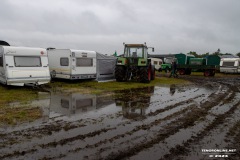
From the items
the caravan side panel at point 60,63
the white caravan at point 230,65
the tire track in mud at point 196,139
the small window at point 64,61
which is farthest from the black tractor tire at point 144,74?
the white caravan at point 230,65

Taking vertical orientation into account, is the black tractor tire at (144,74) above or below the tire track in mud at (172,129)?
above

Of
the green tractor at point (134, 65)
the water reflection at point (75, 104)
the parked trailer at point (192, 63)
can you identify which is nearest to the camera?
the water reflection at point (75, 104)

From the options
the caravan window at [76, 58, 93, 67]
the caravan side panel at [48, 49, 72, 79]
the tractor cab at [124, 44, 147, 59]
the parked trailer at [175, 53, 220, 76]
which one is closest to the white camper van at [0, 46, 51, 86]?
the caravan side panel at [48, 49, 72, 79]

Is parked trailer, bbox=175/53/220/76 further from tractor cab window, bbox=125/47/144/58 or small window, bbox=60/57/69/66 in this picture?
small window, bbox=60/57/69/66

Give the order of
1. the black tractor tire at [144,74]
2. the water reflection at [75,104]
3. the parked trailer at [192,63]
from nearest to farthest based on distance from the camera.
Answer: the water reflection at [75,104] < the black tractor tire at [144,74] < the parked trailer at [192,63]

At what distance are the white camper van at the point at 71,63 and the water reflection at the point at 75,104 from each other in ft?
16.4

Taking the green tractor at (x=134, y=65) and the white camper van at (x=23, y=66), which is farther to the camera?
the green tractor at (x=134, y=65)

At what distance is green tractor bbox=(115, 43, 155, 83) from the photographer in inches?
724

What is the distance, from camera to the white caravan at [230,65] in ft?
116

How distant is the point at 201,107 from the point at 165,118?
259 cm

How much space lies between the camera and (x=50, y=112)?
821 centimetres

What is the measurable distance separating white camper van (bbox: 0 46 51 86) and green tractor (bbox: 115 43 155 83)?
20.4 ft

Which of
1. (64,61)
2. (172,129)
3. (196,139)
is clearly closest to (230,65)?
(64,61)

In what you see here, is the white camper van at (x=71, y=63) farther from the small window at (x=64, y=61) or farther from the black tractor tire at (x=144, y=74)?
the black tractor tire at (x=144, y=74)
